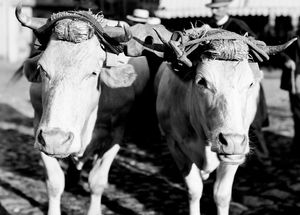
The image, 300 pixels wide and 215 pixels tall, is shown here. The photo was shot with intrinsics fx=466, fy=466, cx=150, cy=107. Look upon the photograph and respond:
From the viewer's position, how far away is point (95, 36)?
393cm

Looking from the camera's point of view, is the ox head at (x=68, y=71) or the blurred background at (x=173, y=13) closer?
the ox head at (x=68, y=71)

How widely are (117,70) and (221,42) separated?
1010mm

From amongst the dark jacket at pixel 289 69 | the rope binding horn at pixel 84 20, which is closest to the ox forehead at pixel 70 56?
the rope binding horn at pixel 84 20

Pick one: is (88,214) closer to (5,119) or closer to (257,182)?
(257,182)

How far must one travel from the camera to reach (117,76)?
13.9 feet

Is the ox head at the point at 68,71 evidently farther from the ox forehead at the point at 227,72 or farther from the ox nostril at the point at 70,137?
the ox forehead at the point at 227,72

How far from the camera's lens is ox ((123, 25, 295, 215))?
3.55 m

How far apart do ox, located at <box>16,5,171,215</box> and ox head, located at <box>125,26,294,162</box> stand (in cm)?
51

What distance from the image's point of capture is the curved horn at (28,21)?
3.71 metres

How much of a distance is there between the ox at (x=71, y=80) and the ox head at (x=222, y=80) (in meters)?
0.51

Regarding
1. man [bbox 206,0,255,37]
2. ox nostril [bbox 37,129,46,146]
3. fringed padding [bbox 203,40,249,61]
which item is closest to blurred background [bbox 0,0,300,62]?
man [bbox 206,0,255,37]

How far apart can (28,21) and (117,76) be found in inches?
35.7

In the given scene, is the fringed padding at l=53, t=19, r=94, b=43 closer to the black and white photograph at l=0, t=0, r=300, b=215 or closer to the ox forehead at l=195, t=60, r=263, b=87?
the black and white photograph at l=0, t=0, r=300, b=215

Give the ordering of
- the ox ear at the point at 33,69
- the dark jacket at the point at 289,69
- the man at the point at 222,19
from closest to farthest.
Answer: the ox ear at the point at 33,69
the man at the point at 222,19
the dark jacket at the point at 289,69
